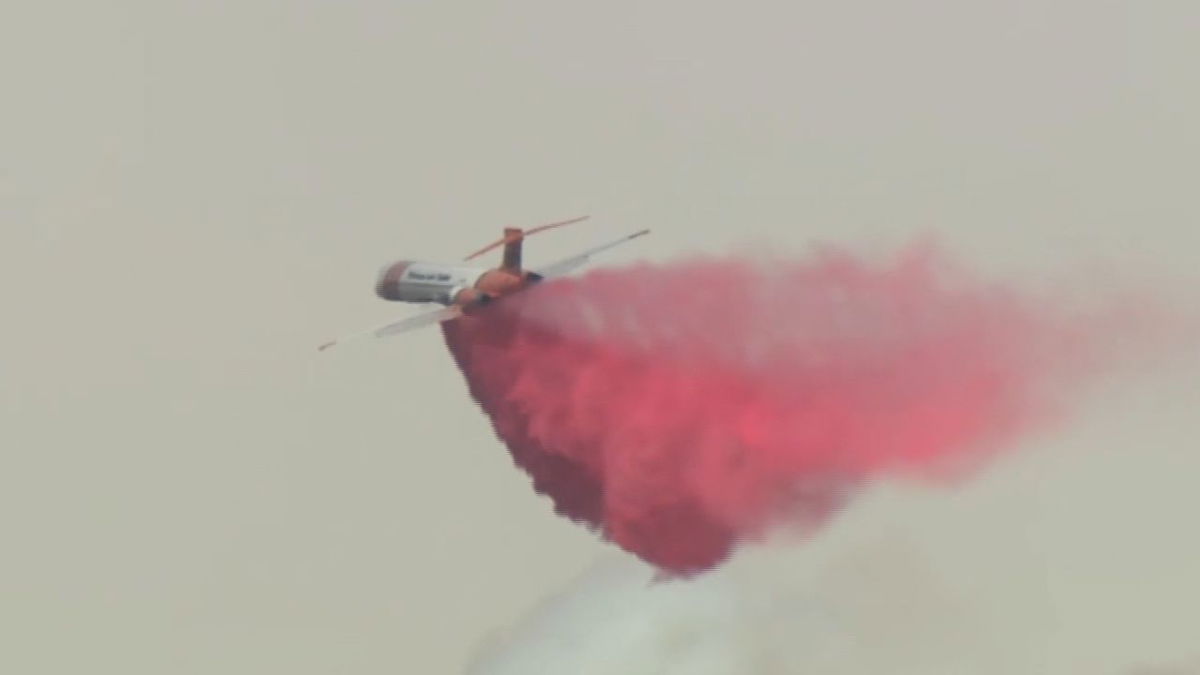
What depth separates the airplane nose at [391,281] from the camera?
7112 centimetres

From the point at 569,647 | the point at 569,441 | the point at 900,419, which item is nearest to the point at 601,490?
the point at 569,441

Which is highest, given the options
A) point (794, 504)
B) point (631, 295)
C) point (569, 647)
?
point (631, 295)

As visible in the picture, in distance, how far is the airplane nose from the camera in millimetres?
71125

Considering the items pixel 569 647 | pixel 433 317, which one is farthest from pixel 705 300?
pixel 569 647

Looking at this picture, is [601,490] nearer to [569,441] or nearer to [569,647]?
[569,441]

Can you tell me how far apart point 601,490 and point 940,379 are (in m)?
8.07

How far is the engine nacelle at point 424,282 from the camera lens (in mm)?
69206

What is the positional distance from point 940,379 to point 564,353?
853 cm

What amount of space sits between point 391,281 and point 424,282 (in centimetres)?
129

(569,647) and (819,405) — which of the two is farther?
(569,647)

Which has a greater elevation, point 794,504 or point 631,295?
point 631,295

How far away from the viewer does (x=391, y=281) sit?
234 ft

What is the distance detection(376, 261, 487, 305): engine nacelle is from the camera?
69206 mm

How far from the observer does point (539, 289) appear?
68.9 metres
